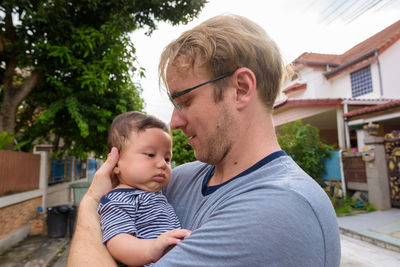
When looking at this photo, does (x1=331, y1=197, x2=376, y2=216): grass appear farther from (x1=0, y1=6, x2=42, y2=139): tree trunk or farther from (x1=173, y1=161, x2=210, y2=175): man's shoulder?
(x1=0, y1=6, x2=42, y2=139): tree trunk

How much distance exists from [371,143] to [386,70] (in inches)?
326

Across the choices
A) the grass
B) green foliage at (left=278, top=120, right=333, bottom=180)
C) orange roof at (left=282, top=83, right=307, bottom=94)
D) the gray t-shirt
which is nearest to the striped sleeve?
the gray t-shirt

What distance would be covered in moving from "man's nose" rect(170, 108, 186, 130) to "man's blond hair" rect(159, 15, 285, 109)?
0.78 ft

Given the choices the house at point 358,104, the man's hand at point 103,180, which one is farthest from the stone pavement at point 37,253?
the house at point 358,104

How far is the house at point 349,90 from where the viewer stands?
454 inches

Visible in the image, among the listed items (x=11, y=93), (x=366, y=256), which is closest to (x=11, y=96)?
(x=11, y=93)

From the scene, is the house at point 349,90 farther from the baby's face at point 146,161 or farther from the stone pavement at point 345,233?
the baby's face at point 146,161

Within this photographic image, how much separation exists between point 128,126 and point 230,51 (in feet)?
3.01

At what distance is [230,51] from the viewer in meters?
1.32

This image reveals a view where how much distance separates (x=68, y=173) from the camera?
13617 mm

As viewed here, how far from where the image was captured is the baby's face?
1.78 meters

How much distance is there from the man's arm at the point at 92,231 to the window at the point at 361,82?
57.1 feet

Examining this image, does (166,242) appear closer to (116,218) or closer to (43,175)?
(116,218)

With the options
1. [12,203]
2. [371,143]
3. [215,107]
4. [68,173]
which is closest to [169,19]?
[12,203]
